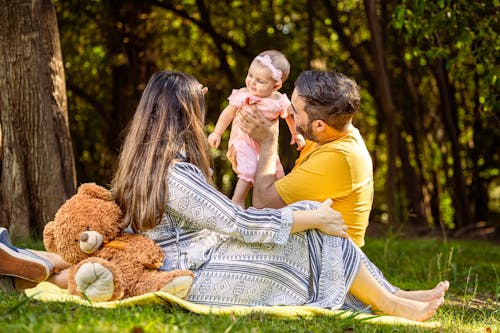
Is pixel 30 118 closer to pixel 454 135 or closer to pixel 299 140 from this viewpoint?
pixel 299 140

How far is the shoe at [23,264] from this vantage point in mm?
3650

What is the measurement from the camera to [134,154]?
3514 mm

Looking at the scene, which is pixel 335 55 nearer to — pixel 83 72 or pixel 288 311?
pixel 83 72

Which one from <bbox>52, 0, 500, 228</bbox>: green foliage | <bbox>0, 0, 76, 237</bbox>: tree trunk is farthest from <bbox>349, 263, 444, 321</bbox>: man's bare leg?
<bbox>52, 0, 500, 228</bbox>: green foliage

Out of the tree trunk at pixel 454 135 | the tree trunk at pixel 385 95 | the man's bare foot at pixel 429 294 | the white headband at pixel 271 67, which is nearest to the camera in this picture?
the man's bare foot at pixel 429 294

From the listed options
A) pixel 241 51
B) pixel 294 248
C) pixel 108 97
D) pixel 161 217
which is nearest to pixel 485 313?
pixel 294 248

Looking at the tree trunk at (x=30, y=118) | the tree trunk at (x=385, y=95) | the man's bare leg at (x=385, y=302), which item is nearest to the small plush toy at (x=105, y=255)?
the man's bare leg at (x=385, y=302)

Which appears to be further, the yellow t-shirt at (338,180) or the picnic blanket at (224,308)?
the yellow t-shirt at (338,180)

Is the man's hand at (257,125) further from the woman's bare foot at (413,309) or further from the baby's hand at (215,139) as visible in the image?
the woman's bare foot at (413,309)

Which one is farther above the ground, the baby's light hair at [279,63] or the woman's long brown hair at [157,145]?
the baby's light hair at [279,63]

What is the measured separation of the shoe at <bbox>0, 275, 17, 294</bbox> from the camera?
3.69 metres

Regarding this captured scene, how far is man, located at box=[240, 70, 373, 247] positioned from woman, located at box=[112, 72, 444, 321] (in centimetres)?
36

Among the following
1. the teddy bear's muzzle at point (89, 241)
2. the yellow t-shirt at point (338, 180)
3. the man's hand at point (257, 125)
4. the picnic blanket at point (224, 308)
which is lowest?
the picnic blanket at point (224, 308)

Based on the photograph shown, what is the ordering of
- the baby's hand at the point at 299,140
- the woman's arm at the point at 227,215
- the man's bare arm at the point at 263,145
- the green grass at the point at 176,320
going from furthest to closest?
the baby's hand at the point at 299,140, the man's bare arm at the point at 263,145, the woman's arm at the point at 227,215, the green grass at the point at 176,320
